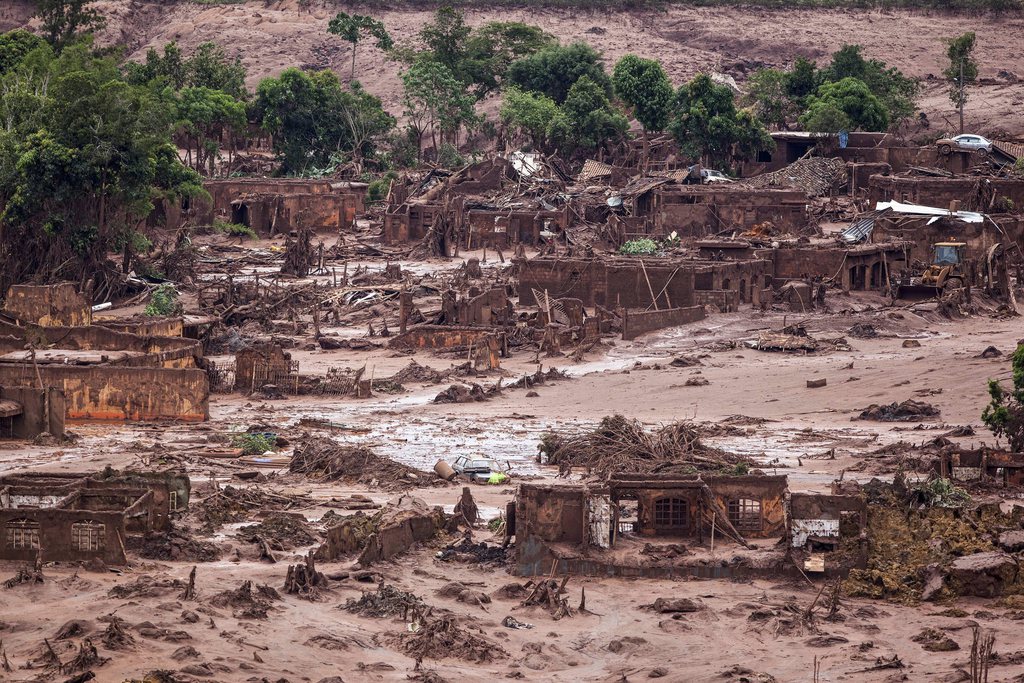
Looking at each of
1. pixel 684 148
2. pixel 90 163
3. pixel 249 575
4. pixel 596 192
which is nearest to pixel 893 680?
pixel 249 575

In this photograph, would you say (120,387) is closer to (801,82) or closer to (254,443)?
(254,443)

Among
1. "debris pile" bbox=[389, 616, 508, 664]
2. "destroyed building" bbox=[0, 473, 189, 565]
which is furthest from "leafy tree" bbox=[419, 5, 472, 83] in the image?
"debris pile" bbox=[389, 616, 508, 664]

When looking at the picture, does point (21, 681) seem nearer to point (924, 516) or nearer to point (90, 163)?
point (924, 516)

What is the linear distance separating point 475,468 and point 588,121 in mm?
48461

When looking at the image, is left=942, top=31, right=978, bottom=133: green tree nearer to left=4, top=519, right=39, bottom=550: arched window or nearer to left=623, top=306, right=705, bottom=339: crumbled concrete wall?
left=623, top=306, right=705, bottom=339: crumbled concrete wall

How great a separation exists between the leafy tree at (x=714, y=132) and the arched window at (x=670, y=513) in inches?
1918

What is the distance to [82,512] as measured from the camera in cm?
2328

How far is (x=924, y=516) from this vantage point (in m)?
25.5

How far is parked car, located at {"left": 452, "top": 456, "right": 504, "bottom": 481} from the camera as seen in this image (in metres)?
30.0

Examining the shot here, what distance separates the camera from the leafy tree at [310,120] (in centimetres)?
7856

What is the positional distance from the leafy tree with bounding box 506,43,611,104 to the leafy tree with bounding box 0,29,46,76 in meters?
24.5

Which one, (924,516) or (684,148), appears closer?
(924,516)

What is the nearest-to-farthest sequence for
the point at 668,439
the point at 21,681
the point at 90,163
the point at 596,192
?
the point at 21,681 < the point at 668,439 < the point at 90,163 < the point at 596,192

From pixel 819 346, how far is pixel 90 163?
68.3 ft
